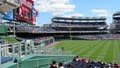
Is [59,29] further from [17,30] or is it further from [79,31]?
[17,30]

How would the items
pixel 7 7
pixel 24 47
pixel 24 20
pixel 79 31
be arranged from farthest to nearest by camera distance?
pixel 79 31 < pixel 24 20 < pixel 24 47 < pixel 7 7

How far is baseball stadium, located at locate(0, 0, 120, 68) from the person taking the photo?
11.2 meters

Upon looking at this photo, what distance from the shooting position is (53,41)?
329 feet

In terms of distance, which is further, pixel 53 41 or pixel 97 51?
pixel 53 41

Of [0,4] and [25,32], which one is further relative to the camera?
[25,32]

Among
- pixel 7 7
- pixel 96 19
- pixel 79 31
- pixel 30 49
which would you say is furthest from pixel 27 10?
pixel 96 19

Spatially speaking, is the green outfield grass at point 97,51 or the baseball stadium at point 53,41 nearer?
the baseball stadium at point 53,41

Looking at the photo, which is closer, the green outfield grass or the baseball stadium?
the baseball stadium

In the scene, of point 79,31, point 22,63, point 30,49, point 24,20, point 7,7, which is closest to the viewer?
point 7,7

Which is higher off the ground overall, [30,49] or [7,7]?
[7,7]

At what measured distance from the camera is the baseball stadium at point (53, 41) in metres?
11.2

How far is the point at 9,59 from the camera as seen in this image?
10.9m

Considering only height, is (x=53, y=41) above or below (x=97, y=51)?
below

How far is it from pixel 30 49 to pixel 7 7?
4626mm
